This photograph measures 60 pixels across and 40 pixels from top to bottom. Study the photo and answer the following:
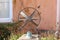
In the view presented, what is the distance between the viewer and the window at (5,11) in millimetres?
8812

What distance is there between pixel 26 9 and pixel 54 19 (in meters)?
1.03

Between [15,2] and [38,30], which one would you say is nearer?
[38,30]

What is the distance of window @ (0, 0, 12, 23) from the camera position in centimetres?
881

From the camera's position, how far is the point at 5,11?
893 centimetres

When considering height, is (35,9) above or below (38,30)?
above

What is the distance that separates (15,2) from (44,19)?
1.18m

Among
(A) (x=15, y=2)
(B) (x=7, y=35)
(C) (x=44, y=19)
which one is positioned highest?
(A) (x=15, y=2)

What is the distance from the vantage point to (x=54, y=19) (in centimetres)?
854

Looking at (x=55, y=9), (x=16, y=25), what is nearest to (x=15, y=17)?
(x=16, y=25)

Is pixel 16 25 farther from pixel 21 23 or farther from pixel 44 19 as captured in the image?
pixel 44 19

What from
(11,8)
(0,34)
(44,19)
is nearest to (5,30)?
(0,34)

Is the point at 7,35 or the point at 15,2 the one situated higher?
the point at 15,2

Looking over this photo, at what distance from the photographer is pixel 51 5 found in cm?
851

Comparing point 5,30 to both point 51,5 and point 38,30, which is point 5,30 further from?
point 51,5
